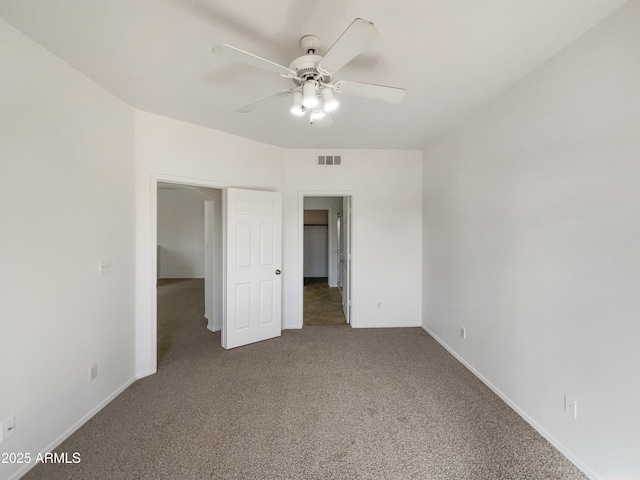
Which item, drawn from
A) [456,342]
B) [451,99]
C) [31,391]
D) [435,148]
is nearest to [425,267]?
[456,342]

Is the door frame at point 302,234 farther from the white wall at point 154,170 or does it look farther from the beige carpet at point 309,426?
the white wall at point 154,170

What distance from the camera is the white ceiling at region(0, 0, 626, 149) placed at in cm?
141

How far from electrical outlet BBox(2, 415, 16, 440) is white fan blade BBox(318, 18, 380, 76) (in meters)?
2.74

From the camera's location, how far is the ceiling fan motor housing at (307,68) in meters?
1.55

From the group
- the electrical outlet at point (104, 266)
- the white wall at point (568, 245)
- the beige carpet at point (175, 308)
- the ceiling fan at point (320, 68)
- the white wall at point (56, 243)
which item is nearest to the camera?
the ceiling fan at point (320, 68)

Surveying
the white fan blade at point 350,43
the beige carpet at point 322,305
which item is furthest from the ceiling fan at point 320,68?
the beige carpet at point 322,305

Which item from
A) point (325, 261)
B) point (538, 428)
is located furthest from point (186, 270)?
point (538, 428)

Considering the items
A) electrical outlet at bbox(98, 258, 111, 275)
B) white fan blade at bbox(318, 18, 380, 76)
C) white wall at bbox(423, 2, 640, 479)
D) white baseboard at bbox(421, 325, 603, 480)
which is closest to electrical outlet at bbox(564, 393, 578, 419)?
white wall at bbox(423, 2, 640, 479)

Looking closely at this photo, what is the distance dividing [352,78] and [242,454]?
9.44ft

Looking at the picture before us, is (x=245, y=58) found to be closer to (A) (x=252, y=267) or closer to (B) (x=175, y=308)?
(A) (x=252, y=267)

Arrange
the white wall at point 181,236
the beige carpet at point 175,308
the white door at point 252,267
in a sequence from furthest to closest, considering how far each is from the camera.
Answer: the white wall at point 181,236
the beige carpet at point 175,308
the white door at point 252,267

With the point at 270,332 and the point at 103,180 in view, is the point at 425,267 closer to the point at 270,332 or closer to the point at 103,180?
the point at 270,332

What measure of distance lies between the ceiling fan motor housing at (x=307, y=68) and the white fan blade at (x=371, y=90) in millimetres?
135

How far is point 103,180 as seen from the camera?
2.21m
